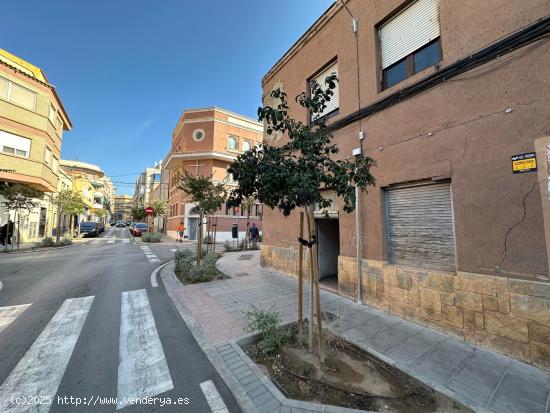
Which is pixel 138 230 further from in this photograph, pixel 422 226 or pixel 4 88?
pixel 422 226

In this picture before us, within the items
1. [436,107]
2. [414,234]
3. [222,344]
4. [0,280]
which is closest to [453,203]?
[414,234]

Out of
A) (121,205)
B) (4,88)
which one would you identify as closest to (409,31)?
(4,88)

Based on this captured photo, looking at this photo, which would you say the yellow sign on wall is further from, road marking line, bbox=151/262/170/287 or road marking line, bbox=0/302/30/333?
road marking line, bbox=0/302/30/333

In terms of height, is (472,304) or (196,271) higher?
(472,304)

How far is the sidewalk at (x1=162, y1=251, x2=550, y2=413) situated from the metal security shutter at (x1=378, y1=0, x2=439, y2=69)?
548cm

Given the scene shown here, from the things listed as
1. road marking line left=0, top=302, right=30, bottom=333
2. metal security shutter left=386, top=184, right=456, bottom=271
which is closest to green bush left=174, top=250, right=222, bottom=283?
road marking line left=0, top=302, right=30, bottom=333

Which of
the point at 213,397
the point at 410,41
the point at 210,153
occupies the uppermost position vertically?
the point at 210,153

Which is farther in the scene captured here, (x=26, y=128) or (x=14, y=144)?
(x=26, y=128)

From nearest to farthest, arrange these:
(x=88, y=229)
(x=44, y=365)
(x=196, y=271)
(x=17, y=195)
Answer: (x=44, y=365) → (x=196, y=271) → (x=17, y=195) → (x=88, y=229)

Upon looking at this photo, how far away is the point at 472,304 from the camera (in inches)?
146

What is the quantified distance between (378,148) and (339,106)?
6.33 feet

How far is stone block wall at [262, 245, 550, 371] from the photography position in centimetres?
315

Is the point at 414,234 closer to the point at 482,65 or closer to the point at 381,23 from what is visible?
the point at 482,65

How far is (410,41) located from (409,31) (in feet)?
0.75
